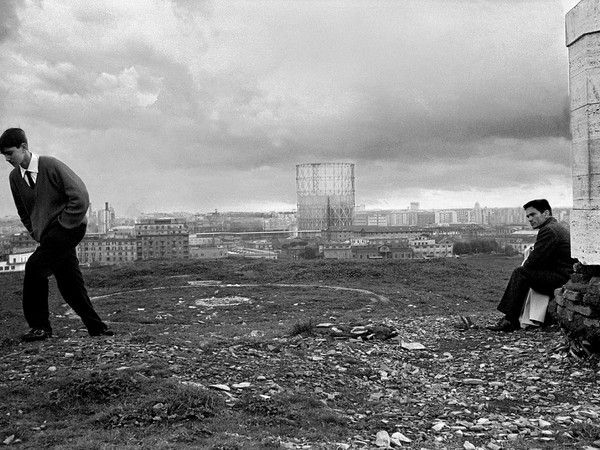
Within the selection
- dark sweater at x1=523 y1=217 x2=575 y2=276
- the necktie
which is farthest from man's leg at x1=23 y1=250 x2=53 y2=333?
dark sweater at x1=523 y1=217 x2=575 y2=276

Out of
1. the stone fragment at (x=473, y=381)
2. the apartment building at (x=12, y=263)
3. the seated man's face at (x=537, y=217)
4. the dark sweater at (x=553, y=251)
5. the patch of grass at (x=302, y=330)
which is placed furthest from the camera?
the apartment building at (x=12, y=263)

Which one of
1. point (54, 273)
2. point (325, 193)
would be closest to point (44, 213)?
point (54, 273)

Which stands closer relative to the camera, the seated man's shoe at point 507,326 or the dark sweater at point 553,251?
the dark sweater at point 553,251

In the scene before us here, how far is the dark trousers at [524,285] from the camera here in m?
7.98

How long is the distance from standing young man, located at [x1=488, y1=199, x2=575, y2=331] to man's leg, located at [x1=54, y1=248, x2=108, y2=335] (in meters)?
5.37

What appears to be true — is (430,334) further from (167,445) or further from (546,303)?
(167,445)

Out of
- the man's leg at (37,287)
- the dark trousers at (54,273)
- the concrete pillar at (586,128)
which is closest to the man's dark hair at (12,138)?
the dark trousers at (54,273)

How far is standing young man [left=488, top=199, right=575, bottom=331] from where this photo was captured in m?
8.03

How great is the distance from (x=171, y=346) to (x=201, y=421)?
7.42ft

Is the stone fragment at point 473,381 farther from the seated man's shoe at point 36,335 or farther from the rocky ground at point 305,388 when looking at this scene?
the seated man's shoe at point 36,335

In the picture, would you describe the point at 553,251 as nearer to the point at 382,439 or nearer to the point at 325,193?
the point at 382,439

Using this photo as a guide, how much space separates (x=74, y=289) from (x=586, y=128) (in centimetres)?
618

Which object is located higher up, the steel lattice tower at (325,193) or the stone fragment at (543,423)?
the steel lattice tower at (325,193)

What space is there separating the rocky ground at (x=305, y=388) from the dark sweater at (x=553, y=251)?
3.00 ft
